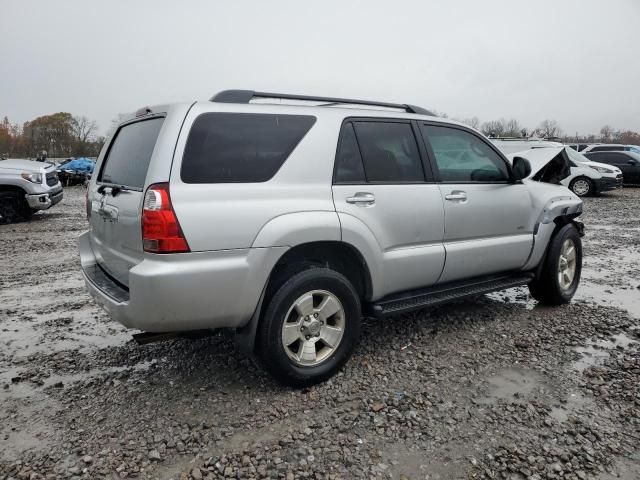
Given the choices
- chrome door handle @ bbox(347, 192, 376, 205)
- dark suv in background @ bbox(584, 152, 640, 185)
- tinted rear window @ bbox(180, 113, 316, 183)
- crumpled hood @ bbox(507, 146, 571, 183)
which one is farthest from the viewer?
dark suv in background @ bbox(584, 152, 640, 185)

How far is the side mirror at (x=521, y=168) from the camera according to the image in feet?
14.5

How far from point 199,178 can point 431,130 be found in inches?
82.0

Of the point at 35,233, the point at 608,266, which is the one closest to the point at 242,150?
the point at 608,266

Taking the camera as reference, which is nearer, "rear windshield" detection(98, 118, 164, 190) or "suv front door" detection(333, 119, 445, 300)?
"rear windshield" detection(98, 118, 164, 190)

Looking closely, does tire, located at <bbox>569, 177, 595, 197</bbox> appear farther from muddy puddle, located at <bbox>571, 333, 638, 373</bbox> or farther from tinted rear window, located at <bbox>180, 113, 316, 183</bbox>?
tinted rear window, located at <bbox>180, 113, 316, 183</bbox>

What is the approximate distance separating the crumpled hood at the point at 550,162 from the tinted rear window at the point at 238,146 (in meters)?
3.06

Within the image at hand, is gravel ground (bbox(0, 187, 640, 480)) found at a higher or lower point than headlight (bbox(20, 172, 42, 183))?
lower

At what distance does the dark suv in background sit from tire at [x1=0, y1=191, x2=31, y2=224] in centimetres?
1991

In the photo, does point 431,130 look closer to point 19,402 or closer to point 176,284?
point 176,284

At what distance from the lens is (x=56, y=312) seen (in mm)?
5035

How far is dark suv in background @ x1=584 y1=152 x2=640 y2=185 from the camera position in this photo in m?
20.0

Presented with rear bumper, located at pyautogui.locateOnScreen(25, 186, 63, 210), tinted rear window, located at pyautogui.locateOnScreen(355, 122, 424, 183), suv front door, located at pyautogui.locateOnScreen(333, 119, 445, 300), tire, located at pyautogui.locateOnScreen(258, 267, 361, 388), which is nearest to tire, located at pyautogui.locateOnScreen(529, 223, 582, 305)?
suv front door, located at pyautogui.locateOnScreen(333, 119, 445, 300)

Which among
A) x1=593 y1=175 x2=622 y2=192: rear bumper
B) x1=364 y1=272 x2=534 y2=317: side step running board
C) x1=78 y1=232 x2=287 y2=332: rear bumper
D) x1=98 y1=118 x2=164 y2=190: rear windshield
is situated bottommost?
x1=593 y1=175 x2=622 y2=192: rear bumper

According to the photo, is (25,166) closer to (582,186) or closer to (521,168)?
(521,168)
